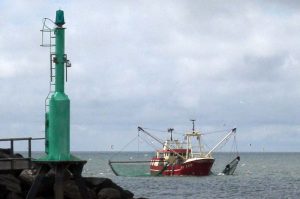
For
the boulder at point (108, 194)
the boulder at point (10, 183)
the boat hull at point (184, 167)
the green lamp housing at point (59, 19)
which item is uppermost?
the green lamp housing at point (59, 19)

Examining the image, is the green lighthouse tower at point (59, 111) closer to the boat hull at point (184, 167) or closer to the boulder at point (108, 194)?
the boulder at point (108, 194)

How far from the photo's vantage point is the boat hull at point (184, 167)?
83.7 m

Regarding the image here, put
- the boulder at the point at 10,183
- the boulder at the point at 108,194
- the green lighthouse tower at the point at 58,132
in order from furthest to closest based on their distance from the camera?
the boulder at the point at 108,194
the boulder at the point at 10,183
the green lighthouse tower at the point at 58,132

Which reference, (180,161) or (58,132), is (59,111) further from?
(180,161)

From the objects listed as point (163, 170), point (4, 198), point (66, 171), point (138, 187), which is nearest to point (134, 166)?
point (163, 170)

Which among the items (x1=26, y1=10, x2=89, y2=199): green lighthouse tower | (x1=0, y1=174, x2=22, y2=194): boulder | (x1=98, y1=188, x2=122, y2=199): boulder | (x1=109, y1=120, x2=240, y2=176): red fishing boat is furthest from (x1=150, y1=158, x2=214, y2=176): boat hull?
(x1=26, y1=10, x2=89, y2=199): green lighthouse tower

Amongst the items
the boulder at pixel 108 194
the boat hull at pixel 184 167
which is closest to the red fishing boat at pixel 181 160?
the boat hull at pixel 184 167

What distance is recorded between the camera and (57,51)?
20.5 meters

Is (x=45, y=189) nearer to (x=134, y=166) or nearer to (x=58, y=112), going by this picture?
(x=58, y=112)

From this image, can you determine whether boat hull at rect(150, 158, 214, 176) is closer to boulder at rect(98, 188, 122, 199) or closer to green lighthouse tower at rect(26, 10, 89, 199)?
boulder at rect(98, 188, 122, 199)

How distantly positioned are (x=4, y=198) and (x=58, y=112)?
24.1 feet

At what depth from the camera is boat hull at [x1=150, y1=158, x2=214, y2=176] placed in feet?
275

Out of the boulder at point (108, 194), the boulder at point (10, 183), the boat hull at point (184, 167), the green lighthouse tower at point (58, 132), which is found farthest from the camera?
the boat hull at point (184, 167)

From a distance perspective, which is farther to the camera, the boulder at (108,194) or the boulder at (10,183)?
the boulder at (108,194)
